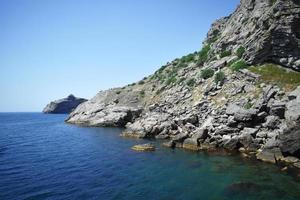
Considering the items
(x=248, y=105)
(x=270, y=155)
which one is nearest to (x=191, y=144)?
(x=248, y=105)

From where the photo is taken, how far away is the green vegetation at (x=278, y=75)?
46.6m

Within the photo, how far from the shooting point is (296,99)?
36625 mm

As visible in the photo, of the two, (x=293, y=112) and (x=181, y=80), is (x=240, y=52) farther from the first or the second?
(x=293, y=112)

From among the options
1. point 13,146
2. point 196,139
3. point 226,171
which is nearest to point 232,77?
point 196,139

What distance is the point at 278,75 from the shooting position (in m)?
50.3

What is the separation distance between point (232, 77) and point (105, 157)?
1274 inches

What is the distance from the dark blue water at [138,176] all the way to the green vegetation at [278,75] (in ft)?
59.5

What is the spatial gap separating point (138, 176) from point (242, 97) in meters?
28.3

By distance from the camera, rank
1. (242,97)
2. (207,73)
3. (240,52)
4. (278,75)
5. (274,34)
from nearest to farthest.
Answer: (278,75) → (242,97) → (274,34) → (240,52) → (207,73)

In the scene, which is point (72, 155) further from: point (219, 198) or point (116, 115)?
point (116, 115)

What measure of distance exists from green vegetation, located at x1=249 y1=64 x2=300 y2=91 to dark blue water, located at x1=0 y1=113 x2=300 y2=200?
1813 cm

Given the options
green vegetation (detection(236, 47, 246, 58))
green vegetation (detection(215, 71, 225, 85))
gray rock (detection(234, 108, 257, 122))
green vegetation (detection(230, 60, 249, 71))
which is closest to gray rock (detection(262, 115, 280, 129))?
gray rock (detection(234, 108, 257, 122))

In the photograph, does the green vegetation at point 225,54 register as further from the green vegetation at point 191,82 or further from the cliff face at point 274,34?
the green vegetation at point 191,82

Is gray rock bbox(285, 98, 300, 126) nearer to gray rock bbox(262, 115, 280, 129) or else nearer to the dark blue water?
gray rock bbox(262, 115, 280, 129)
